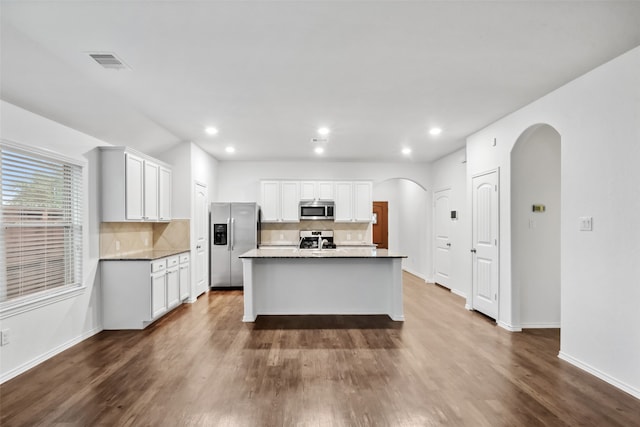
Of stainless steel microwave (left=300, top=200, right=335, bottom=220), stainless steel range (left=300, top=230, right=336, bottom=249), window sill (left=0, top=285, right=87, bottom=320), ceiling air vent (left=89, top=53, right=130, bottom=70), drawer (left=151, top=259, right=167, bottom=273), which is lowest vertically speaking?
window sill (left=0, top=285, right=87, bottom=320)

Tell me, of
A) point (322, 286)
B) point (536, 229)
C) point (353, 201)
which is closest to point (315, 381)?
point (322, 286)

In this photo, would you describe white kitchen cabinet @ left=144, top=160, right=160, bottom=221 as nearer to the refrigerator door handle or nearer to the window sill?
the window sill

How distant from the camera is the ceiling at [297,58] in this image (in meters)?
2.25

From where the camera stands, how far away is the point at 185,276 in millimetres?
5648

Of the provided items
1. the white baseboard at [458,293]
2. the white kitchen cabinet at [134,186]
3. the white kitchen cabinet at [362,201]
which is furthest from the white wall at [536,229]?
the white kitchen cabinet at [134,186]

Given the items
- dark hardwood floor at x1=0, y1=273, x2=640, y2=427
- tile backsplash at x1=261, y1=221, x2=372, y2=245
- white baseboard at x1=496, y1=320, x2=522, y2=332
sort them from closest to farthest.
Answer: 1. dark hardwood floor at x1=0, y1=273, x2=640, y2=427
2. white baseboard at x1=496, y1=320, x2=522, y2=332
3. tile backsplash at x1=261, y1=221, x2=372, y2=245

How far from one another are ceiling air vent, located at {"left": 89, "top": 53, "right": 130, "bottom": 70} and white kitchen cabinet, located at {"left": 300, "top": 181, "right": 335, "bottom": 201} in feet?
15.2

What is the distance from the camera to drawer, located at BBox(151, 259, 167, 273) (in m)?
4.46

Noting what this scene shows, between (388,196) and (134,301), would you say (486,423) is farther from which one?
(388,196)

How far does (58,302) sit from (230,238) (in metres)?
3.41

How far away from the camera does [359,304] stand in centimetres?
502

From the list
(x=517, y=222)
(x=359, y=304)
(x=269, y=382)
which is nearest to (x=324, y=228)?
(x=359, y=304)

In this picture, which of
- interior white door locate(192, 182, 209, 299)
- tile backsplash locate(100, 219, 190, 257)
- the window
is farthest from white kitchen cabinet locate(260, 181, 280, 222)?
the window

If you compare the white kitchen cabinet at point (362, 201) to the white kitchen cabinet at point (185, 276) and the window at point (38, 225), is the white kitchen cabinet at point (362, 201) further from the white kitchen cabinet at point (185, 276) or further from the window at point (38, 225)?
the window at point (38, 225)
